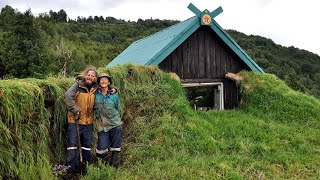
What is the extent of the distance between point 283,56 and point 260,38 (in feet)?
13.2

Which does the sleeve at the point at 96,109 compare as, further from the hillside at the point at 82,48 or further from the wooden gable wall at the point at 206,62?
the wooden gable wall at the point at 206,62

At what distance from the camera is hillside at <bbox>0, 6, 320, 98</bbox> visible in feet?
68.1

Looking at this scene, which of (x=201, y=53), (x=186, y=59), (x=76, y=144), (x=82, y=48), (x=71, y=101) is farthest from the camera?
(x=82, y=48)

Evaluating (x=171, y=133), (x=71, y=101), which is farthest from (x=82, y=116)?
(x=171, y=133)

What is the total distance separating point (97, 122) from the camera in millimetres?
5902

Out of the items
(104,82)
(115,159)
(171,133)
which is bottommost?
(115,159)

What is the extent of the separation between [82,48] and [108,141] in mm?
35049

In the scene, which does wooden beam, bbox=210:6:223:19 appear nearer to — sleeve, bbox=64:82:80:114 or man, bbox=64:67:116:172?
man, bbox=64:67:116:172

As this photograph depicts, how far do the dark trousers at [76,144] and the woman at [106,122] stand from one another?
18cm

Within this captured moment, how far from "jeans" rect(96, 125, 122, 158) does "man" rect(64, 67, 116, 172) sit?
0.19 metres

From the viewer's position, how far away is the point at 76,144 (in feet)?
18.2

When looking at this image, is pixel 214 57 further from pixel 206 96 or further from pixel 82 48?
pixel 82 48

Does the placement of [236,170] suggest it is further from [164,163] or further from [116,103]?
[116,103]

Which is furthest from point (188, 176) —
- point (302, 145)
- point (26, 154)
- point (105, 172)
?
point (302, 145)
